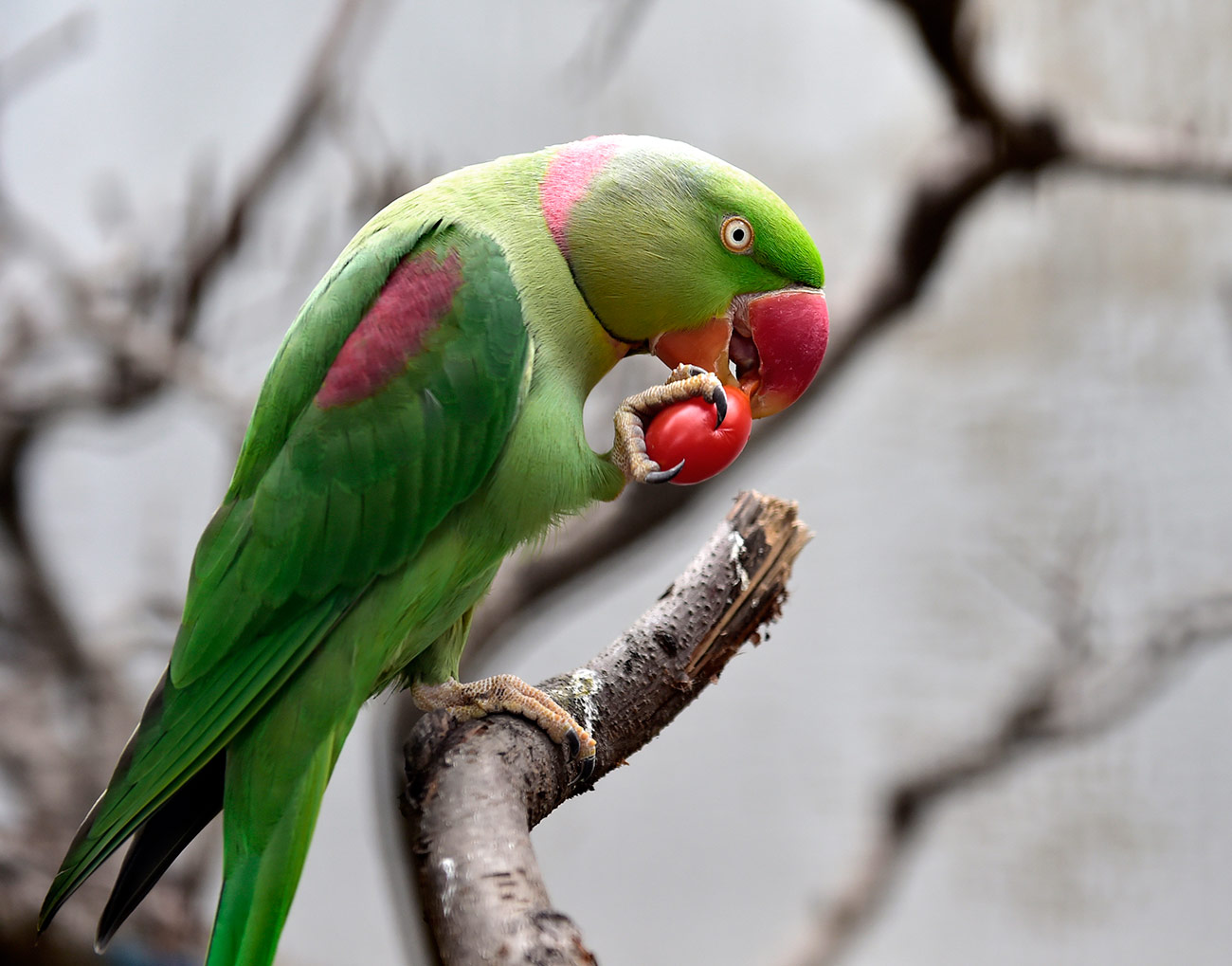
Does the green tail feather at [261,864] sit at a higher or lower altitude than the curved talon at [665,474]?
lower

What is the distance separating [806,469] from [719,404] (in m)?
3.01

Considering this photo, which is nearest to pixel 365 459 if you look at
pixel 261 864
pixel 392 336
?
pixel 392 336

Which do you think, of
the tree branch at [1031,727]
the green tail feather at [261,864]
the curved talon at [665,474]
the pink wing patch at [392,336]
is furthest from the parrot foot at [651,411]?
the tree branch at [1031,727]

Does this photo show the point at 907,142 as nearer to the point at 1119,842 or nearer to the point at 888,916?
the point at 1119,842

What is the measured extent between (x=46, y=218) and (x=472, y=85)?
6.06 ft

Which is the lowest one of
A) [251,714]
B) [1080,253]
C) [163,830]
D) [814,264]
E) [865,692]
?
[865,692]

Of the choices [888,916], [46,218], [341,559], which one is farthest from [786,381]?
[46,218]

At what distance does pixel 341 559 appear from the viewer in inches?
51.2

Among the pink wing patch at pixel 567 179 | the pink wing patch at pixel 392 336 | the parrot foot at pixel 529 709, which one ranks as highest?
the pink wing patch at pixel 567 179

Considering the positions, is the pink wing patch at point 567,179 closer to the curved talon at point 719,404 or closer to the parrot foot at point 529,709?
the curved talon at point 719,404

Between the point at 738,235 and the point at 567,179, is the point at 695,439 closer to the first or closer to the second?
the point at 738,235

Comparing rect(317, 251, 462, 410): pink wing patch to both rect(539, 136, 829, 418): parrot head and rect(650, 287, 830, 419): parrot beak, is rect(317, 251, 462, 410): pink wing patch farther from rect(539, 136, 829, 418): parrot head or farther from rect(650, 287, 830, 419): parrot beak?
rect(650, 287, 830, 419): parrot beak

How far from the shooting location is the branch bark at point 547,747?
35.5 inches

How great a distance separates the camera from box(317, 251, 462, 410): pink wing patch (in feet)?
4.28
